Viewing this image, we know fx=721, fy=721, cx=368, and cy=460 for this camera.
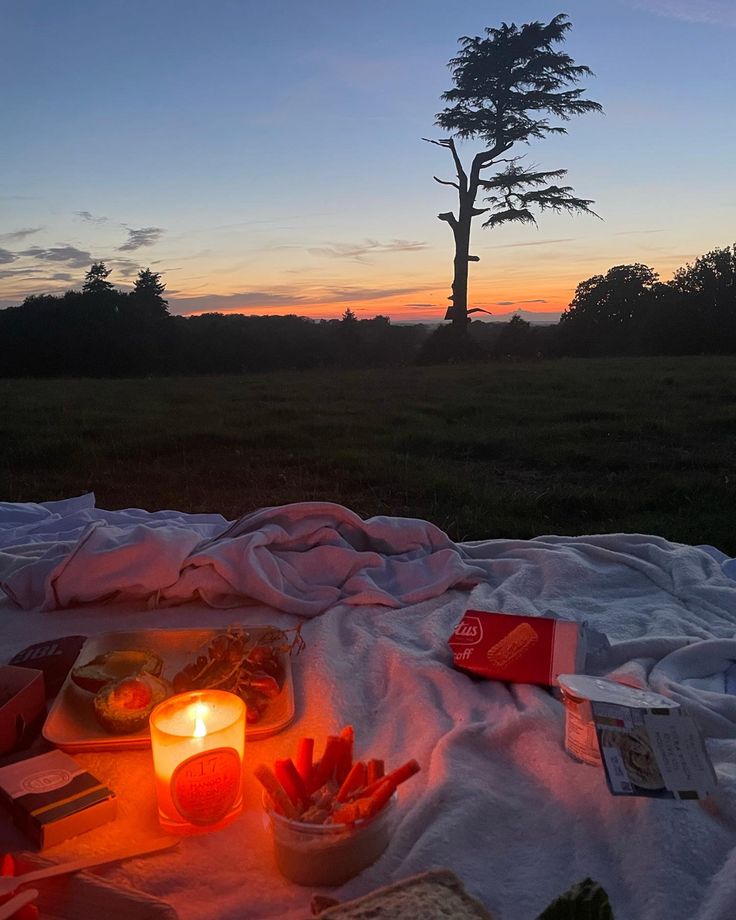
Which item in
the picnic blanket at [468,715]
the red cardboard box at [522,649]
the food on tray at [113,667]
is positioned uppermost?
the food on tray at [113,667]

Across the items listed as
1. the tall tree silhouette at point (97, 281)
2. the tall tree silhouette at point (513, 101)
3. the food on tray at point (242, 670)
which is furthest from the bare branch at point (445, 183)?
the food on tray at point (242, 670)

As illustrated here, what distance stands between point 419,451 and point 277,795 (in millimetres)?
4349

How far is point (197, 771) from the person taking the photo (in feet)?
3.61

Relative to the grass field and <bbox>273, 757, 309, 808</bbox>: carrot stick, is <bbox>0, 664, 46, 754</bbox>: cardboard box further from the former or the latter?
the grass field

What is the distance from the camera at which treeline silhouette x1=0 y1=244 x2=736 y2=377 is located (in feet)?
42.7

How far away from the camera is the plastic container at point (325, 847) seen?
1000 millimetres

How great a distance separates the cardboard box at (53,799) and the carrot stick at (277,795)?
283 millimetres

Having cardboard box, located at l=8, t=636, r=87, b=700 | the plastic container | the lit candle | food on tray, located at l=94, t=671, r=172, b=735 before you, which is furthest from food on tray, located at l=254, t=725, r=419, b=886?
cardboard box, located at l=8, t=636, r=87, b=700

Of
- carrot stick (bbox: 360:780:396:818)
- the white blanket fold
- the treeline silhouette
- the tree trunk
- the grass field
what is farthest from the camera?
the tree trunk

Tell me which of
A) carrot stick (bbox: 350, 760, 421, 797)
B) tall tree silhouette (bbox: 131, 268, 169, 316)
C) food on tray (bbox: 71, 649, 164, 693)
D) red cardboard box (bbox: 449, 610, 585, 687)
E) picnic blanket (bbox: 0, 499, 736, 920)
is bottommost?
picnic blanket (bbox: 0, 499, 736, 920)

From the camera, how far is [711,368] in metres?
9.55

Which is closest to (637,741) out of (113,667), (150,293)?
(113,667)

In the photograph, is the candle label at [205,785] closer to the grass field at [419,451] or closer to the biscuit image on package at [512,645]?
the biscuit image on package at [512,645]

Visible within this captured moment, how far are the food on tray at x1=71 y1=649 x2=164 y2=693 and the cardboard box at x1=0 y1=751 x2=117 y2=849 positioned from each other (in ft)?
0.83
